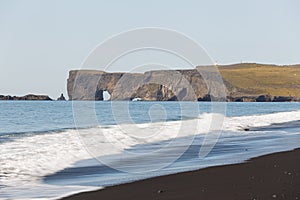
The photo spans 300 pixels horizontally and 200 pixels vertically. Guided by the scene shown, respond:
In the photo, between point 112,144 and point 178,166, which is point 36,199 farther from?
point 112,144

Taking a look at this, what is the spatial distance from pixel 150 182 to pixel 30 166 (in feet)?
18.3

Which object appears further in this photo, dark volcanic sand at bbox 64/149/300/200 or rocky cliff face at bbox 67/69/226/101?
rocky cliff face at bbox 67/69/226/101

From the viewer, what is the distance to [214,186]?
11.2m

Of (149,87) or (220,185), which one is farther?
(149,87)

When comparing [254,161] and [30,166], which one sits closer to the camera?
[254,161]

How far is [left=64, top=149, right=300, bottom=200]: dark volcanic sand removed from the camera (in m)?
9.98

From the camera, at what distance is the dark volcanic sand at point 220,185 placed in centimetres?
998

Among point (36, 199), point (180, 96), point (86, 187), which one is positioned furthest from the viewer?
point (180, 96)

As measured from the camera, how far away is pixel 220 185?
11.3 meters

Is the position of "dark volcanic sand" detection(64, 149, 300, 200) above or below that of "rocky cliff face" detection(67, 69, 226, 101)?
below

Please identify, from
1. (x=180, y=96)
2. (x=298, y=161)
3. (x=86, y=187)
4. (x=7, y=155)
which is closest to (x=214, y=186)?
(x=86, y=187)

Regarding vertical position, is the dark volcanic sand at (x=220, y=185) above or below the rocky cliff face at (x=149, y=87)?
below

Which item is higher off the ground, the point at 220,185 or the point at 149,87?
the point at 149,87

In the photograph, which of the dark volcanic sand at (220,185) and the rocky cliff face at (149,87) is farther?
the rocky cliff face at (149,87)
